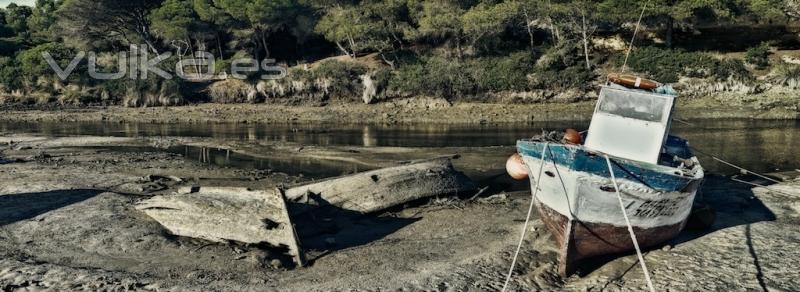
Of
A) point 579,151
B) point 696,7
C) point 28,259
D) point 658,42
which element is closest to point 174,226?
point 28,259

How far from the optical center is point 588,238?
34.3 ft

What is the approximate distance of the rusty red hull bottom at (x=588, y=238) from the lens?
10234mm

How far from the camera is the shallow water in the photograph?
2112 centimetres

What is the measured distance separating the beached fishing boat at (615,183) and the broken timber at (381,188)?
3.59 m

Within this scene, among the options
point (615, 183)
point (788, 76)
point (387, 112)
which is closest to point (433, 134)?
point (387, 112)

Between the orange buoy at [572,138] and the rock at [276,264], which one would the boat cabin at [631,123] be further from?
the rock at [276,264]

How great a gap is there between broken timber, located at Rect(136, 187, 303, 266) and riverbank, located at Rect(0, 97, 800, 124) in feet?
67.7

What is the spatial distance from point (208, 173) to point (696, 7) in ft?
104

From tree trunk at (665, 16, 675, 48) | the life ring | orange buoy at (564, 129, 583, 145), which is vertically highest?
tree trunk at (665, 16, 675, 48)

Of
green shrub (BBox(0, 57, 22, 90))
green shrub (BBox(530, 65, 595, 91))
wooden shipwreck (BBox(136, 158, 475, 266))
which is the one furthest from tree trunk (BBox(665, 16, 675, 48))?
green shrub (BBox(0, 57, 22, 90))

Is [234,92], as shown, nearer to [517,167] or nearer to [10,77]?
[10,77]

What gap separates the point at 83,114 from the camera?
3878 cm

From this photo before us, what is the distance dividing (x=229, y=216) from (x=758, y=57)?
35.5m

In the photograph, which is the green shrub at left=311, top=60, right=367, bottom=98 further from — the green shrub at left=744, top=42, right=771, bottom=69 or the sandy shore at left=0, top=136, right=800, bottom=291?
the green shrub at left=744, top=42, right=771, bottom=69
